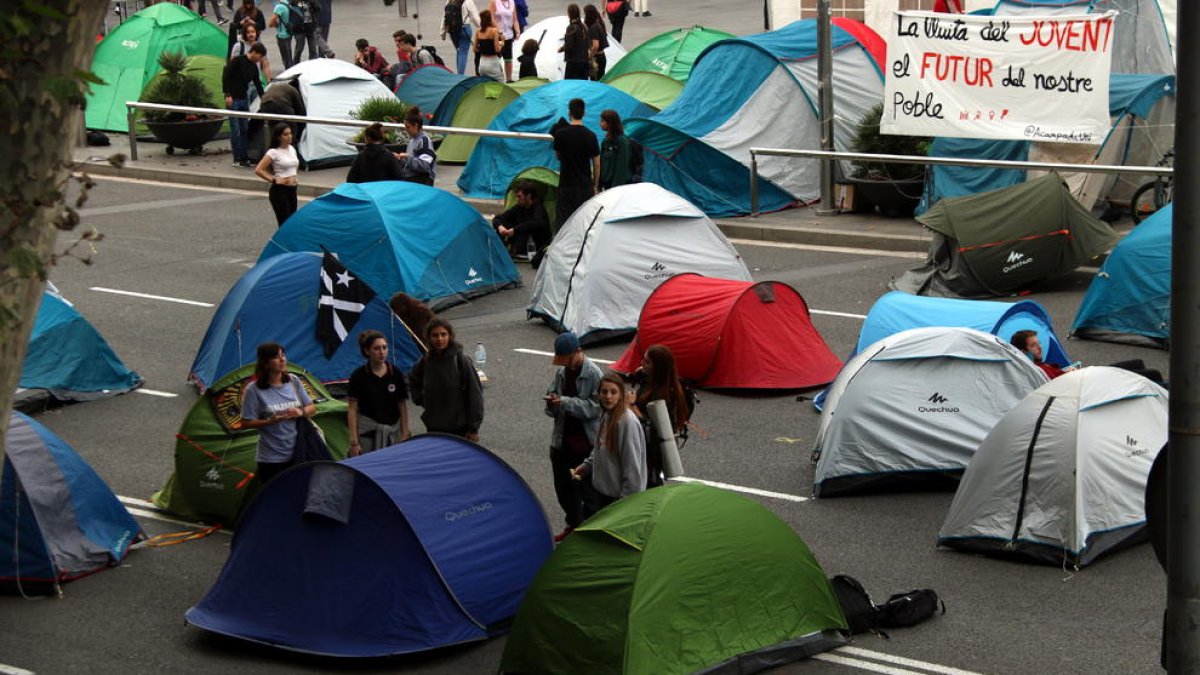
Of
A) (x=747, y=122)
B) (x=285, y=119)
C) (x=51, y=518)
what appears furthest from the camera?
(x=285, y=119)

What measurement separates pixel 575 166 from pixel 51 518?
357 inches

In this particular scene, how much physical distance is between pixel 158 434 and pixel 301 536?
4.73 metres

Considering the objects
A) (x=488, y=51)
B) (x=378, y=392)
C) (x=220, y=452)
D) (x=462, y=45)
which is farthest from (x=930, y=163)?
(x=462, y=45)

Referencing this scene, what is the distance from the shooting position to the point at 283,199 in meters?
19.5

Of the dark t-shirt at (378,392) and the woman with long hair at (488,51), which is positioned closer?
the dark t-shirt at (378,392)

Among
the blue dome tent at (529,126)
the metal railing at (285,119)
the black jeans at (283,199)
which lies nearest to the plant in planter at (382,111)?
the metal railing at (285,119)

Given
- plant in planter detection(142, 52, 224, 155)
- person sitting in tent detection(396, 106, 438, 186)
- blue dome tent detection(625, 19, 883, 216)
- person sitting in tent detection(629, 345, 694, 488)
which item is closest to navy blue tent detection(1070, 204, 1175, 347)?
person sitting in tent detection(629, 345, 694, 488)

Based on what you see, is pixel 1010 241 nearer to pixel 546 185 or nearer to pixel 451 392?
pixel 546 185

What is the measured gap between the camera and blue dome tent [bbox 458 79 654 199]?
78.7 ft

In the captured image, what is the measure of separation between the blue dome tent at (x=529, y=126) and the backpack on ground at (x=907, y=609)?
1423cm

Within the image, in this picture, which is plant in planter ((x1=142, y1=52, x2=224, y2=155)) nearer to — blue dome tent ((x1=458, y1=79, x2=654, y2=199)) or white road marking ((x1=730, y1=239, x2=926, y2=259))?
blue dome tent ((x1=458, y1=79, x2=654, y2=199))

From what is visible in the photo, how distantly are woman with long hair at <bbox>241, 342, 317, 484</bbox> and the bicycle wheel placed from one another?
11263 millimetres

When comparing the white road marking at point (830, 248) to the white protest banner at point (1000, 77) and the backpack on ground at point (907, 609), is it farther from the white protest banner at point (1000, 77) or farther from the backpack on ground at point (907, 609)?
the backpack on ground at point (907, 609)

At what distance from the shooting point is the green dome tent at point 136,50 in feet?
97.9
